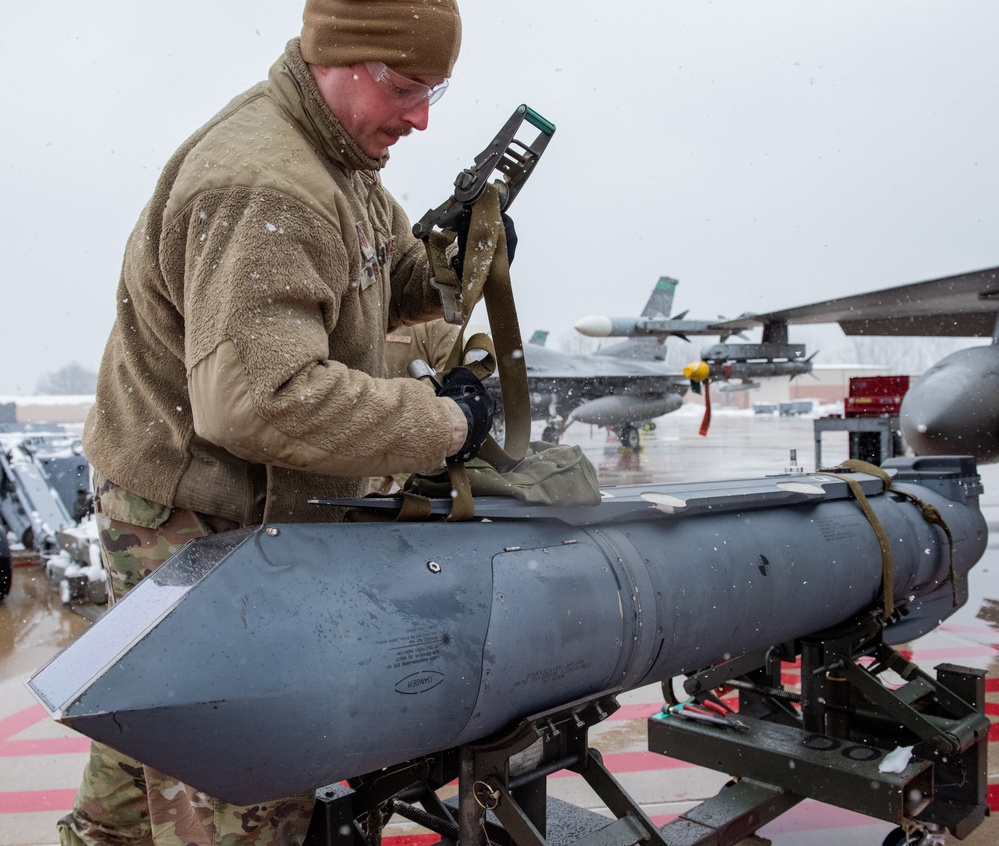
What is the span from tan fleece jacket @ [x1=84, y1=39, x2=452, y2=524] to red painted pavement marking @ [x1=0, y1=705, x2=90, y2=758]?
2.18 m

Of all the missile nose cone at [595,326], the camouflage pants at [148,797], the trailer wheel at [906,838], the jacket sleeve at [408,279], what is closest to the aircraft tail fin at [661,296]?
the missile nose cone at [595,326]

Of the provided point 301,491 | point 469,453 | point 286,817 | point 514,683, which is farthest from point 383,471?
point 286,817

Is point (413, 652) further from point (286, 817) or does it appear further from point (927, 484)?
point (927, 484)

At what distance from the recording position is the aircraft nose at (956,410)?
288 inches

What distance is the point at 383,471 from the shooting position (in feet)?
5.31

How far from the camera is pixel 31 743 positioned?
3.56 metres

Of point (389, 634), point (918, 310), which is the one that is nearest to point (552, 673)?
point (389, 634)

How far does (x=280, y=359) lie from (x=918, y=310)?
10.5 metres

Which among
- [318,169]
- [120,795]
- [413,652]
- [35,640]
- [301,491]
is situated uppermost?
[318,169]

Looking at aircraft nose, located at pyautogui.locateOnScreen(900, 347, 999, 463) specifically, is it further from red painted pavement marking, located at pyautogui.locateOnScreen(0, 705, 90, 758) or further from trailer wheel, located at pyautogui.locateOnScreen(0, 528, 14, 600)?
trailer wheel, located at pyautogui.locateOnScreen(0, 528, 14, 600)

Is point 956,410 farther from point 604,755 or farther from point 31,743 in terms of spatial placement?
point 31,743

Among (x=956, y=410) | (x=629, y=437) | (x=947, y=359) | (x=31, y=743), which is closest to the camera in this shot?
(x=31, y=743)

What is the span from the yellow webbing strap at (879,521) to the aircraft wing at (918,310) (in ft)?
20.5

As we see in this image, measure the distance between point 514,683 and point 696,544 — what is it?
2.35ft
